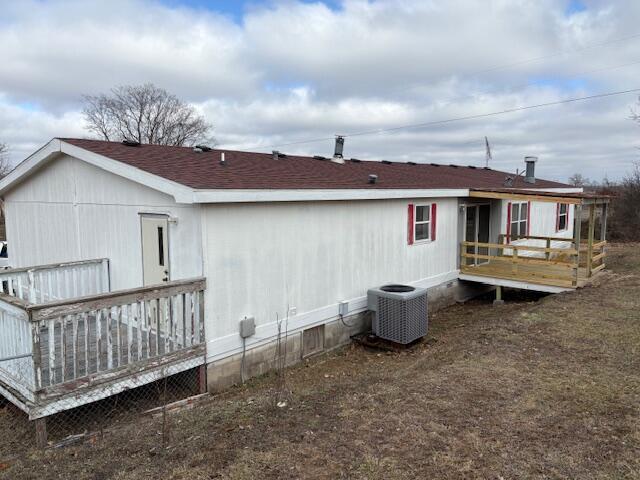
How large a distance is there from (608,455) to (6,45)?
20.7 metres

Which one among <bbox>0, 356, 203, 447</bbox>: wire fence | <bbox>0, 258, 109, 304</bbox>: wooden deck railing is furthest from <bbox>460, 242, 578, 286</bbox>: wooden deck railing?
<bbox>0, 258, 109, 304</bbox>: wooden deck railing

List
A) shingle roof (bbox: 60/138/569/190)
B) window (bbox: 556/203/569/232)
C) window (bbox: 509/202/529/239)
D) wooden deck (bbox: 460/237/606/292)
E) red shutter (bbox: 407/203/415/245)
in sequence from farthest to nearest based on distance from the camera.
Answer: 1. window (bbox: 556/203/569/232)
2. window (bbox: 509/202/529/239)
3. wooden deck (bbox: 460/237/606/292)
4. red shutter (bbox: 407/203/415/245)
5. shingle roof (bbox: 60/138/569/190)

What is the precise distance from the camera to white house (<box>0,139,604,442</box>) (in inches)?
239

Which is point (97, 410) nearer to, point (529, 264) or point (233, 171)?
point (233, 171)

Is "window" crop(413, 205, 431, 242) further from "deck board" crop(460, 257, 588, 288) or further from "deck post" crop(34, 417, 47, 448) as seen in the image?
"deck post" crop(34, 417, 47, 448)

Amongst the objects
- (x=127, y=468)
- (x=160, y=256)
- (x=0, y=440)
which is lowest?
(x=0, y=440)

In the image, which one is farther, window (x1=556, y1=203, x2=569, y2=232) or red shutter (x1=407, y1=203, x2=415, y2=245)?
window (x1=556, y1=203, x2=569, y2=232)

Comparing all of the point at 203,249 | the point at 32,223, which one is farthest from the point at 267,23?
the point at 203,249

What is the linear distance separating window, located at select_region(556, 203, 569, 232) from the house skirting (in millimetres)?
11299

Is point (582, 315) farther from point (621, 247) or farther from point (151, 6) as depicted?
point (621, 247)

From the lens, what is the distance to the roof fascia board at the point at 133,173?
5.64m

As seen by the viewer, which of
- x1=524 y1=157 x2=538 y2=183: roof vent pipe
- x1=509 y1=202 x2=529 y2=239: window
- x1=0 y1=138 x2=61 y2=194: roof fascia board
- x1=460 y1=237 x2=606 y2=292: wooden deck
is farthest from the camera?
x1=524 y1=157 x2=538 y2=183: roof vent pipe

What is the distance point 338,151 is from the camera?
13.2 m

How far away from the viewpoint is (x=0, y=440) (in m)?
4.89
